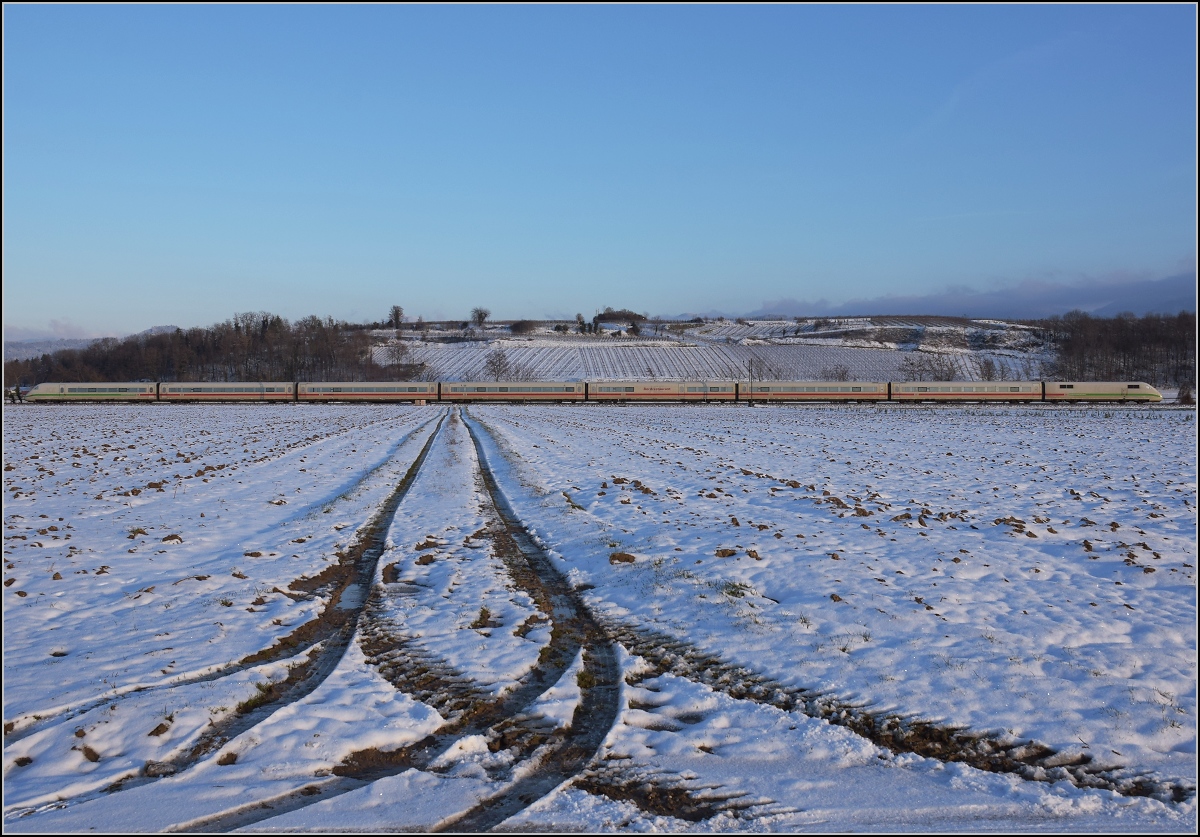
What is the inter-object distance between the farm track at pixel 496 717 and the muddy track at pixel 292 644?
19.8 inches

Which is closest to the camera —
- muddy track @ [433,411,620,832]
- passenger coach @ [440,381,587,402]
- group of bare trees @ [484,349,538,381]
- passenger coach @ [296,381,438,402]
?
muddy track @ [433,411,620,832]

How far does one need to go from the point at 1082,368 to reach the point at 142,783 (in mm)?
162508

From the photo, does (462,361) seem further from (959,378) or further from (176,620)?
(176,620)

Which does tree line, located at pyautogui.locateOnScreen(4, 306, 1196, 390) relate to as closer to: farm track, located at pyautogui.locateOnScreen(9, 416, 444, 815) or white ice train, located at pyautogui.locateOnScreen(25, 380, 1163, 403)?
white ice train, located at pyautogui.locateOnScreen(25, 380, 1163, 403)

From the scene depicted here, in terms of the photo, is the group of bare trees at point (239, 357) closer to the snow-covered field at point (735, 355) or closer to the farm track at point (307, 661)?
the snow-covered field at point (735, 355)

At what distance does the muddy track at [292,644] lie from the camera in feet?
19.9

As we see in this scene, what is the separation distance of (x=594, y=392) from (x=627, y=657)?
73474 millimetres

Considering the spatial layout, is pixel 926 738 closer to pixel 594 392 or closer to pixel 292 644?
pixel 292 644

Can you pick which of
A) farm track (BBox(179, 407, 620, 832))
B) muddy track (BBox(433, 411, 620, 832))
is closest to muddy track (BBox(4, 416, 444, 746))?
farm track (BBox(179, 407, 620, 832))

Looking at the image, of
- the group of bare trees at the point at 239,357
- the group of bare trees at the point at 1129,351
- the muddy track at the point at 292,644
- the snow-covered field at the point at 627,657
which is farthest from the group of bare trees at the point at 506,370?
the muddy track at the point at 292,644

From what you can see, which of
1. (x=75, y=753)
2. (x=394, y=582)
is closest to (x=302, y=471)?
(x=394, y=582)

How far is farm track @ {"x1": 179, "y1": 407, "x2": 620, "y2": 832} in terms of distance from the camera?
500 cm

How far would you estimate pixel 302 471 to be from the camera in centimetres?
2106

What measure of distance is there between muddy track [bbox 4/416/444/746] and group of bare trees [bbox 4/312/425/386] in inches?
5147
